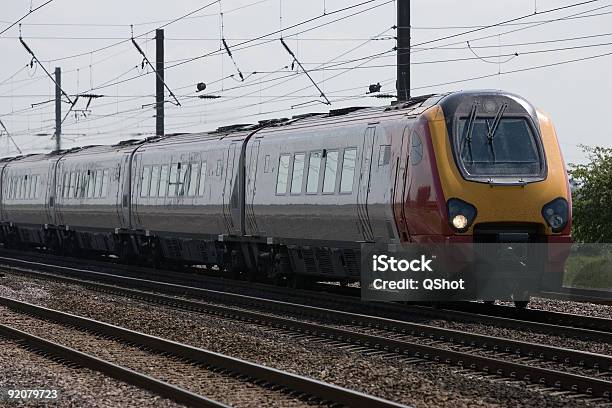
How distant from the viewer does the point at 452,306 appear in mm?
18938

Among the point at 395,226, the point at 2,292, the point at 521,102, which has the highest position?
the point at 521,102

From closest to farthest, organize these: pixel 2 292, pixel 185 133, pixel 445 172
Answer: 1. pixel 445 172
2. pixel 2 292
3. pixel 185 133

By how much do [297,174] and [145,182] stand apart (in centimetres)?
937

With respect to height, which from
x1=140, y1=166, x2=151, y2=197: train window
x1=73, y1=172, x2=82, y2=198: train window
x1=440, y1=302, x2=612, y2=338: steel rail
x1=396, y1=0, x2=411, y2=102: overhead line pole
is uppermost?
x1=396, y1=0, x2=411, y2=102: overhead line pole

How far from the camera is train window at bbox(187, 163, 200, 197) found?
26.9 meters

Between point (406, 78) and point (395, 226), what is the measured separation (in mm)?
Answer: 10009

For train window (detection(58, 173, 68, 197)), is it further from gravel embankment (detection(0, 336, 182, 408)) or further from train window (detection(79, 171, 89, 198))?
gravel embankment (detection(0, 336, 182, 408))

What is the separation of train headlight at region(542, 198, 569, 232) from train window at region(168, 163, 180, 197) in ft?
40.8

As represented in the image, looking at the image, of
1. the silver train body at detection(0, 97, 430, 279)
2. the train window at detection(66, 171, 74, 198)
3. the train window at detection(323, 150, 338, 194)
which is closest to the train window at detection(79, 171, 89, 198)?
the silver train body at detection(0, 97, 430, 279)

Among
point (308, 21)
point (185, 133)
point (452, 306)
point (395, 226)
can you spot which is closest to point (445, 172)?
point (395, 226)

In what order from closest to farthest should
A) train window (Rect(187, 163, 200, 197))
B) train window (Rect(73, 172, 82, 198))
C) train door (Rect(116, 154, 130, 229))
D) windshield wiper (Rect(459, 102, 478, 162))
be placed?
windshield wiper (Rect(459, 102, 478, 162)) < train window (Rect(187, 163, 200, 197)) < train door (Rect(116, 154, 130, 229)) < train window (Rect(73, 172, 82, 198))

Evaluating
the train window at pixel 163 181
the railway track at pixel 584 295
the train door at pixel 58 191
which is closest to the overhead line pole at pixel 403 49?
the train window at pixel 163 181

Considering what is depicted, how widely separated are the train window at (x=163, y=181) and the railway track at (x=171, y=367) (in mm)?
11411

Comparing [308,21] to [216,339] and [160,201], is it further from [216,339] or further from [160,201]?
[216,339]
